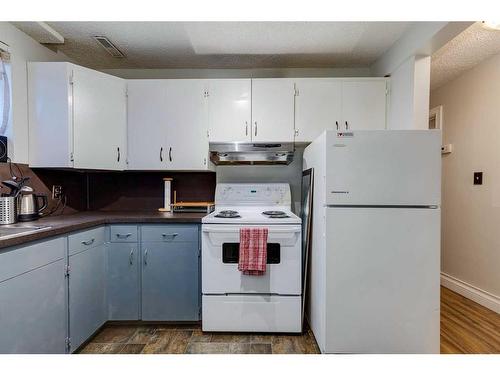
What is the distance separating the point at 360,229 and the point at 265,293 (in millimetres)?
858

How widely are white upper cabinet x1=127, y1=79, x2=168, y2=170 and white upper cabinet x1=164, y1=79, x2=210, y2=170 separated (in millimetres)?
50

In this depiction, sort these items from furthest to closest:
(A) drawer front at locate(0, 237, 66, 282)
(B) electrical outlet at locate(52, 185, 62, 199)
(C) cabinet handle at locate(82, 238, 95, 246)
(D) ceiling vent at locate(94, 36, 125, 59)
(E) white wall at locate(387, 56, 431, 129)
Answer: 1. (B) electrical outlet at locate(52, 185, 62, 199)
2. (D) ceiling vent at locate(94, 36, 125, 59)
3. (E) white wall at locate(387, 56, 431, 129)
4. (C) cabinet handle at locate(82, 238, 95, 246)
5. (A) drawer front at locate(0, 237, 66, 282)

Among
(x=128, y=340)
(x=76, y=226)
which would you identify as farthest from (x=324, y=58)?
(x=128, y=340)

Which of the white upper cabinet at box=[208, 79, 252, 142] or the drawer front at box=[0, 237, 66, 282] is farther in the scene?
the white upper cabinet at box=[208, 79, 252, 142]

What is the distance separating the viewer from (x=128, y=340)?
6.39 ft

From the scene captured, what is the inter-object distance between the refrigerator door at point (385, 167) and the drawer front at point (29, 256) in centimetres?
169

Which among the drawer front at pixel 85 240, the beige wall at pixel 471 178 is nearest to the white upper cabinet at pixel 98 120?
the drawer front at pixel 85 240

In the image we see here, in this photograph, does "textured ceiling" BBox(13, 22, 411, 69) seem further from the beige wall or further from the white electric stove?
the white electric stove

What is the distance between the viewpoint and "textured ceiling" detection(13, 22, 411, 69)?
1961 mm

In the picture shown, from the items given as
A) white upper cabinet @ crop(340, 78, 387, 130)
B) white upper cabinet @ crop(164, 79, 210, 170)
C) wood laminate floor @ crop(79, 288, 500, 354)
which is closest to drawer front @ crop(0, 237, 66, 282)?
wood laminate floor @ crop(79, 288, 500, 354)

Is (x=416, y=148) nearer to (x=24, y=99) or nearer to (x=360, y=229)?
(x=360, y=229)

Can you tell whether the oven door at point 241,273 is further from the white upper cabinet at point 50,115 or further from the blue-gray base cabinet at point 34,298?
the white upper cabinet at point 50,115
